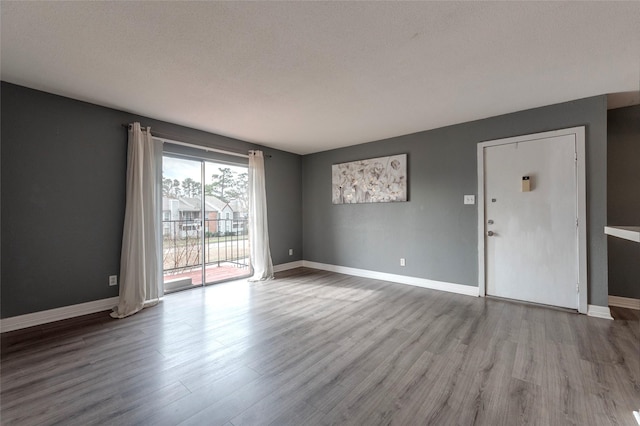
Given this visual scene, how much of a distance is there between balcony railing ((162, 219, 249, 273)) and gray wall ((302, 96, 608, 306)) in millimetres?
1807

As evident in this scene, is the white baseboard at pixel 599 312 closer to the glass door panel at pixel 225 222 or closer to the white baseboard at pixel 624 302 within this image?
the white baseboard at pixel 624 302

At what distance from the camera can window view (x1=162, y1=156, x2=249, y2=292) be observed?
13.0ft

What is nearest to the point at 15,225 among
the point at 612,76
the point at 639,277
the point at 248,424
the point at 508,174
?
the point at 248,424

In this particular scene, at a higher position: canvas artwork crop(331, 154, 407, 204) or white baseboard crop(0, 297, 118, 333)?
canvas artwork crop(331, 154, 407, 204)

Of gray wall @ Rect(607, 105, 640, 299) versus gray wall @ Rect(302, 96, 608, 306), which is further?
gray wall @ Rect(607, 105, 640, 299)

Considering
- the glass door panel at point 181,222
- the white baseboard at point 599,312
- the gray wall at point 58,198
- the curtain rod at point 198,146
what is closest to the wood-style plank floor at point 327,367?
the white baseboard at point 599,312

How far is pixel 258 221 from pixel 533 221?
4107 millimetres

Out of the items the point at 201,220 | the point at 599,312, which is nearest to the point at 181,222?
the point at 201,220

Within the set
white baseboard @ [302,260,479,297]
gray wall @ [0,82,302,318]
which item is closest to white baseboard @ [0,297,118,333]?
gray wall @ [0,82,302,318]

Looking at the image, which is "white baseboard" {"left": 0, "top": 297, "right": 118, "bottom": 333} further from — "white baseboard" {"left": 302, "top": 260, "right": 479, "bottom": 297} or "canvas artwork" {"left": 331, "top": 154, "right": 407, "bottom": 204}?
"canvas artwork" {"left": 331, "top": 154, "right": 407, "bottom": 204}

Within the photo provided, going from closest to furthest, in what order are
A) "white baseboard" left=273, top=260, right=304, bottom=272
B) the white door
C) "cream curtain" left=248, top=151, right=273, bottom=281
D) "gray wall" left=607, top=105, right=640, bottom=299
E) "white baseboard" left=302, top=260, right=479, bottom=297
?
the white door < "gray wall" left=607, top=105, right=640, bottom=299 < "white baseboard" left=302, top=260, right=479, bottom=297 < "cream curtain" left=248, top=151, right=273, bottom=281 < "white baseboard" left=273, top=260, right=304, bottom=272

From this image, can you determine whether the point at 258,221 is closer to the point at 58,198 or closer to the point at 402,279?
the point at 58,198

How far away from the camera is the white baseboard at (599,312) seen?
2.85m

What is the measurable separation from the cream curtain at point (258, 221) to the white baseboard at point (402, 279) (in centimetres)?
125
